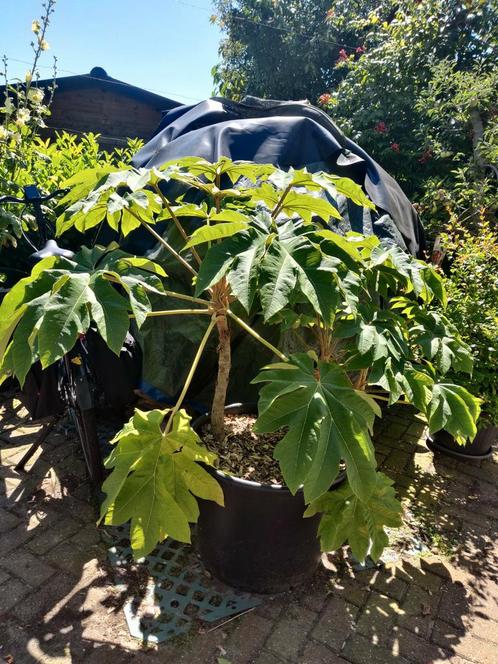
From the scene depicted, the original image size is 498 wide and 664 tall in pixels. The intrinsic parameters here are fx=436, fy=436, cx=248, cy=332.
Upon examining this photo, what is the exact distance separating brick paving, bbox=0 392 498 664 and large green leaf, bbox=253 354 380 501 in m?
0.85

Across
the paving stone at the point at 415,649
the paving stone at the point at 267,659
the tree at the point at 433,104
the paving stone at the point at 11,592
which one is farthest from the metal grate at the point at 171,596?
the tree at the point at 433,104

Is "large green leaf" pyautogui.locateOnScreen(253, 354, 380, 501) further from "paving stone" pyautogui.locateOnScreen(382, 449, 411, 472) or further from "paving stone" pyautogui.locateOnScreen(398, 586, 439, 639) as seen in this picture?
"paving stone" pyautogui.locateOnScreen(382, 449, 411, 472)

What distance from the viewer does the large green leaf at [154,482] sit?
149 centimetres

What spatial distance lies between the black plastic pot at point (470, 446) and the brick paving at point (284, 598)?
0.39 metres

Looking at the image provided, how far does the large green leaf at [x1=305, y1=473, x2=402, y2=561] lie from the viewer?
1757 millimetres

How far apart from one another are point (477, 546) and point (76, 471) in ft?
7.63

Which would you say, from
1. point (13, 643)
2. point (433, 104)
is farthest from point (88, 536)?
point (433, 104)

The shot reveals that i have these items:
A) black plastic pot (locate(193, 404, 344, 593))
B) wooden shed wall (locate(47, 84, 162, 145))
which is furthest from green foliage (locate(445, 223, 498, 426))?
wooden shed wall (locate(47, 84, 162, 145))

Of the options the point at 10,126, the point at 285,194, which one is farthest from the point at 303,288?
the point at 10,126

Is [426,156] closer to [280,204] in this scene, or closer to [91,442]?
[280,204]

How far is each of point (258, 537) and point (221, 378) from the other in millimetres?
686

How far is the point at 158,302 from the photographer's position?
269 cm

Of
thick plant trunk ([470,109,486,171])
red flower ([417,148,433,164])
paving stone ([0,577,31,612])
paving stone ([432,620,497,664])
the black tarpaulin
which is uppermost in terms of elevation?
thick plant trunk ([470,109,486,171])

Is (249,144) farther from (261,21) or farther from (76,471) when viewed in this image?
(261,21)
